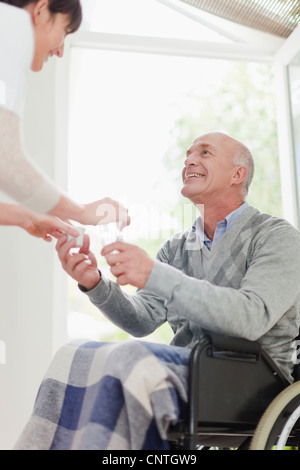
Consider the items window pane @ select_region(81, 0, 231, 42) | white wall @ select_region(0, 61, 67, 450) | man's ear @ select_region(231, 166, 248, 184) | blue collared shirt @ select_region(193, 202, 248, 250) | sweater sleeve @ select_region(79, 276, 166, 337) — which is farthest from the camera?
window pane @ select_region(81, 0, 231, 42)

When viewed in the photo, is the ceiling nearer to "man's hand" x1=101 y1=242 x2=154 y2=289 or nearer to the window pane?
the window pane

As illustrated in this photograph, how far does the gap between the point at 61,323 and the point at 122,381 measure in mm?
1377

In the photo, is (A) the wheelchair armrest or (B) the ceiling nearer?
(A) the wheelchair armrest

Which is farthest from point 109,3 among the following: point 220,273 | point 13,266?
point 220,273

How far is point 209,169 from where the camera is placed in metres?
1.88

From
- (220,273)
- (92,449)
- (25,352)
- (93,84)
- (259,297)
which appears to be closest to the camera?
(92,449)

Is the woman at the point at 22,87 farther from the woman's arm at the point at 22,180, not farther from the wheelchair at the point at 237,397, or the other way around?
the wheelchair at the point at 237,397

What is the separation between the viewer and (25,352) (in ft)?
7.68

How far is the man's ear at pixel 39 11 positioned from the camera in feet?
3.91

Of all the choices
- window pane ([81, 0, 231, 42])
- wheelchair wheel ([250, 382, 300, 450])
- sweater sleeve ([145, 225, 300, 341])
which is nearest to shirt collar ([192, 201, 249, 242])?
sweater sleeve ([145, 225, 300, 341])

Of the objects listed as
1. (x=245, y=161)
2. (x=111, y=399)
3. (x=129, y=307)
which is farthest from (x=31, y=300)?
(x=111, y=399)

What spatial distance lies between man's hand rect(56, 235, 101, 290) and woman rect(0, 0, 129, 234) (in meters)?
0.23

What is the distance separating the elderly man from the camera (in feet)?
3.59
